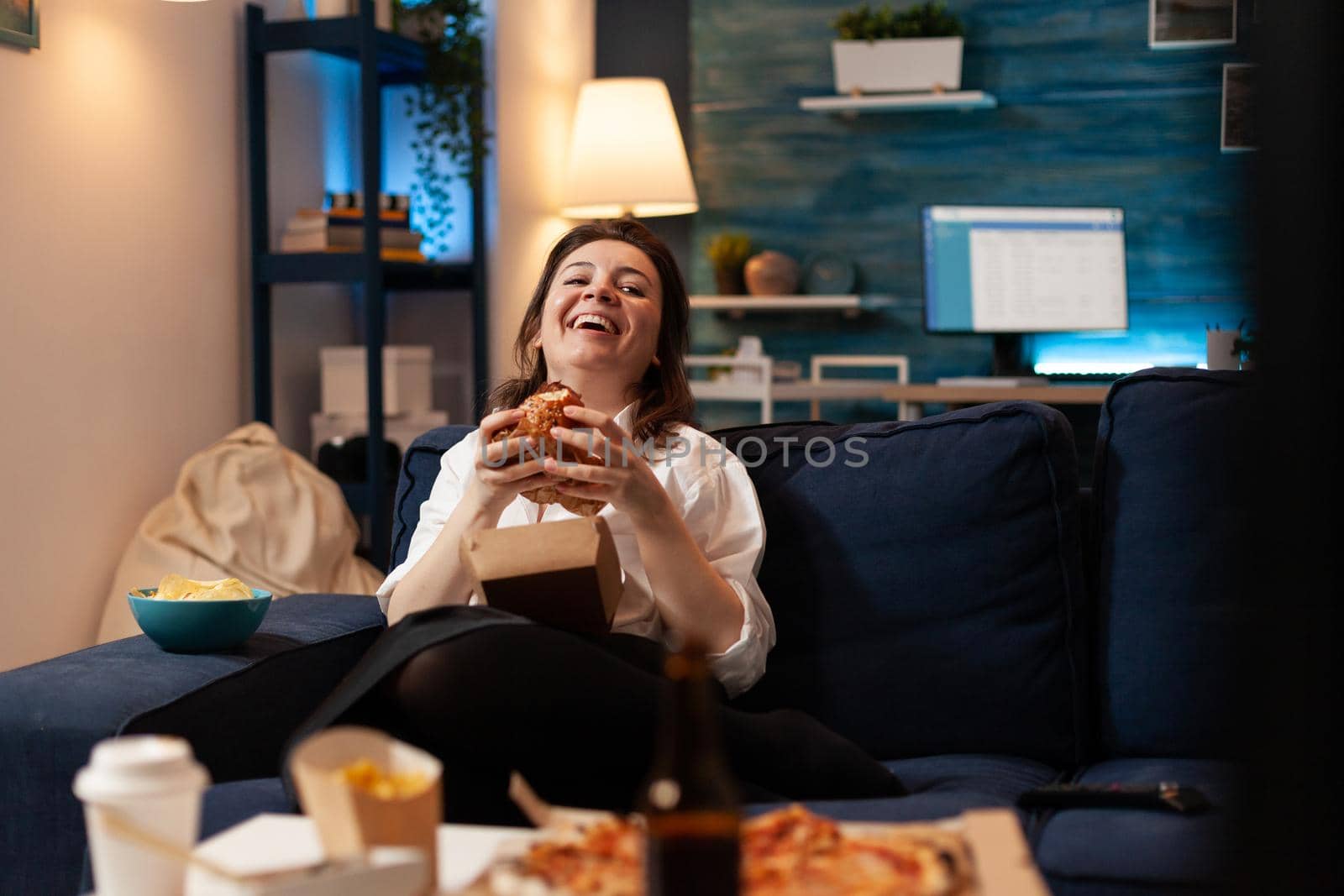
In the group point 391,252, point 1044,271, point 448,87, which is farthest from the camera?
point 1044,271

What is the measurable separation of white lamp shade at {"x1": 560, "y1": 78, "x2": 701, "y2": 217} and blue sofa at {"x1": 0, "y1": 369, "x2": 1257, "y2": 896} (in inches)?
91.8

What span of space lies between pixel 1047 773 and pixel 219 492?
6.16ft

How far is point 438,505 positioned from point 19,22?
1.40 metres

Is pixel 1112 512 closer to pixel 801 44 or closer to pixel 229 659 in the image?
pixel 229 659

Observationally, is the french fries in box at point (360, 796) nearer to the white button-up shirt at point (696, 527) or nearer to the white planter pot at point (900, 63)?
the white button-up shirt at point (696, 527)

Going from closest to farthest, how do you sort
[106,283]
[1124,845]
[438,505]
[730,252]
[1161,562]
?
[1124,845], [1161,562], [438,505], [106,283], [730,252]

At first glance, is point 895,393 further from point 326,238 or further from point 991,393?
point 326,238

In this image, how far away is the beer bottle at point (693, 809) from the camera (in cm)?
71

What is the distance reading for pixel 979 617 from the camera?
170 centimetres

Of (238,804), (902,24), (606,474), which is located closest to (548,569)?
(606,474)

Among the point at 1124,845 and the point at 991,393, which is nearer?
the point at 1124,845

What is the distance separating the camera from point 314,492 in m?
3.01

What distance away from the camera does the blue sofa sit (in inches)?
61.9

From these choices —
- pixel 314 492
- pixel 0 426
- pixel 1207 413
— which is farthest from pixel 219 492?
pixel 1207 413
